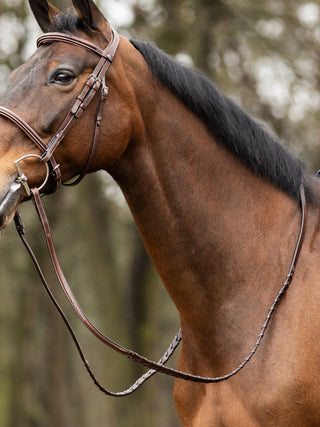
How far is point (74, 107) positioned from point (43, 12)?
2.73 feet

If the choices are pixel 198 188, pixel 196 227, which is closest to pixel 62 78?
pixel 198 188

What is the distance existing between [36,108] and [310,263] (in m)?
1.72

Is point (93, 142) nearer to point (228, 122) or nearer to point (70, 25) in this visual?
point (70, 25)

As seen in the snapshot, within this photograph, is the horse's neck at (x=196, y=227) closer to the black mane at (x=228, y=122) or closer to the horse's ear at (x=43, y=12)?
the black mane at (x=228, y=122)

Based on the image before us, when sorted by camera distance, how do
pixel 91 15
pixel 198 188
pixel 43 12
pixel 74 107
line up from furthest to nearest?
pixel 43 12
pixel 198 188
pixel 91 15
pixel 74 107

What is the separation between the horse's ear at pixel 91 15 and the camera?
329cm

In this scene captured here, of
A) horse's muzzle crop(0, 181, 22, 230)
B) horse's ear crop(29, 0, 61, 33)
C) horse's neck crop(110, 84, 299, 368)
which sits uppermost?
horse's ear crop(29, 0, 61, 33)

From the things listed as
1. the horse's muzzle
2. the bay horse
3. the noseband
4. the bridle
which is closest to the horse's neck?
the bay horse

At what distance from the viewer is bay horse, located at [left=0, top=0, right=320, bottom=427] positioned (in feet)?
10.2

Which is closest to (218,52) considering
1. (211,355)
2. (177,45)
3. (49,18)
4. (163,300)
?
(177,45)

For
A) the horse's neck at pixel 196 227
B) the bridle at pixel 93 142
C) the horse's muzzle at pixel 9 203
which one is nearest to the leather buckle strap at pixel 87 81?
the bridle at pixel 93 142

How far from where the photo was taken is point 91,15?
3.33m

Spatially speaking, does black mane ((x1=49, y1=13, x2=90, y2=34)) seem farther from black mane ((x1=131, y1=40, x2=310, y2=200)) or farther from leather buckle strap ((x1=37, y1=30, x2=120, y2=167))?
black mane ((x1=131, y1=40, x2=310, y2=200))

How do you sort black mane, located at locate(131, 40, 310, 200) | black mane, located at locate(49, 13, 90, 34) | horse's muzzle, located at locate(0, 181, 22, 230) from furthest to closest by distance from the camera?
black mane, located at locate(131, 40, 310, 200) → black mane, located at locate(49, 13, 90, 34) → horse's muzzle, located at locate(0, 181, 22, 230)
